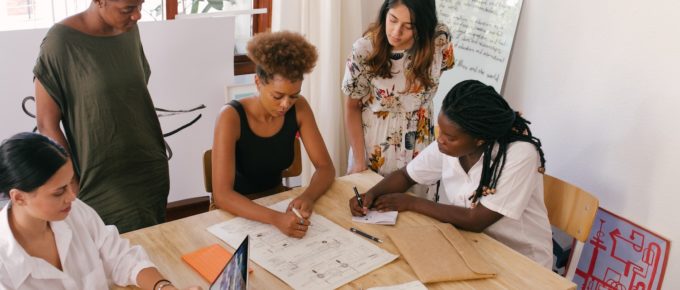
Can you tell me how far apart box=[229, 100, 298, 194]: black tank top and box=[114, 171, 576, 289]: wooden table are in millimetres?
206

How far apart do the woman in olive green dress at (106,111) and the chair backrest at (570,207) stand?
1.37 metres

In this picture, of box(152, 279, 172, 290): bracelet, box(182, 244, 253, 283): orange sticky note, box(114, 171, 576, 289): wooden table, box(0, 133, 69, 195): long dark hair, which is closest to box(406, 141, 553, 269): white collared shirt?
box(114, 171, 576, 289): wooden table

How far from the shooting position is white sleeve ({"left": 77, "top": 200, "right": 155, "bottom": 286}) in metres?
1.44

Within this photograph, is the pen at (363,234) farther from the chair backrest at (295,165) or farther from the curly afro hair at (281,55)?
the chair backrest at (295,165)

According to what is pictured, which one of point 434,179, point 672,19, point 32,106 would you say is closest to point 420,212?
point 434,179

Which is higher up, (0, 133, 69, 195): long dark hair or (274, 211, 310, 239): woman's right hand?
(0, 133, 69, 195): long dark hair

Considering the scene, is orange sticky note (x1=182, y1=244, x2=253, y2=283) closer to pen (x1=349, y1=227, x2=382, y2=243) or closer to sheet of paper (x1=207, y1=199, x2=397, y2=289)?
sheet of paper (x1=207, y1=199, x2=397, y2=289)

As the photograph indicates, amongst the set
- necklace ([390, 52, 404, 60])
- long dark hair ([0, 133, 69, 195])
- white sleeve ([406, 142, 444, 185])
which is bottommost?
white sleeve ([406, 142, 444, 185])

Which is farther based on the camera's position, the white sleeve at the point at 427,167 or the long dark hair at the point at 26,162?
the white sleeve at the point at 427,167

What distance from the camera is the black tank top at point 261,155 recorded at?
204 cm

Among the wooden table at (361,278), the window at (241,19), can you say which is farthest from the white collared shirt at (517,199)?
the window at (241,19)

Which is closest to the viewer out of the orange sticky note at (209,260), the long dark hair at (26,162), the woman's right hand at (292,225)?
the long dark hair at (26,162)

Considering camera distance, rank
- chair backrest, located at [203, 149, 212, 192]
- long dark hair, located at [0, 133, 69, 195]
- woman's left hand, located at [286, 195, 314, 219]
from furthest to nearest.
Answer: chair backrest, located at [203, 149, 212, 192] < woman's left hand, located at [286, 195, 314, 219] < long dark hair, located at [0, 133, 69, 195]

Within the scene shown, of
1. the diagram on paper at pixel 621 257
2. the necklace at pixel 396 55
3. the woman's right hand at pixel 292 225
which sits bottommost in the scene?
the diagram on paper at pixel 621 257
